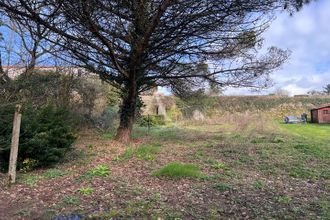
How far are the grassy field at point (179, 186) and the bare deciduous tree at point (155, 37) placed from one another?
2.70m

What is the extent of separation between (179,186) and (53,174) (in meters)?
2.36

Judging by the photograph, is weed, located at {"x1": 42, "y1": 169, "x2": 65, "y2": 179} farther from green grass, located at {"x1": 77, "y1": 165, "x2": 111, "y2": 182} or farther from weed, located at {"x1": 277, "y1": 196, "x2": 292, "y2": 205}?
weed, located at {"x1": 277, "y1": 196, "x2": 292, "y2": 205}

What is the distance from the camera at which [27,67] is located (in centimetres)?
1030

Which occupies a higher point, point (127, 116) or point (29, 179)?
point (127, 116)

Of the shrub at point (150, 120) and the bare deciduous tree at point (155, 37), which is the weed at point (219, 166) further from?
the shrub at point (150, 120)

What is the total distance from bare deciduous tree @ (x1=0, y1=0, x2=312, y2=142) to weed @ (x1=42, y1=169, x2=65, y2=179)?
9.87ft

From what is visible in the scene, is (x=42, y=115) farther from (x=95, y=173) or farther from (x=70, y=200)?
(x=70, y=200)

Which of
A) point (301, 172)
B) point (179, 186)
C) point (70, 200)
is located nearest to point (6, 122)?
point (70, 200)

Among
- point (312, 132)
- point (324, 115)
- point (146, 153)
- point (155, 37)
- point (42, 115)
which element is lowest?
point (146, 153)

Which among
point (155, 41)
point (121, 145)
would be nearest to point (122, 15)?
point (155, 41)

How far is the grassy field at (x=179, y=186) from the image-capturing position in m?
3.77

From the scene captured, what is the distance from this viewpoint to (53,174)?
5.64 m

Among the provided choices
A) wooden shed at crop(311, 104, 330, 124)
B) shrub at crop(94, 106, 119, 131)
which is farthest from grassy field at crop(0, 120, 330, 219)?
wooden shed at crop(311, 104, 330, 124)

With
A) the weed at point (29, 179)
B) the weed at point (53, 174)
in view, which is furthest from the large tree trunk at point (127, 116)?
the weed at point (29, 179)
